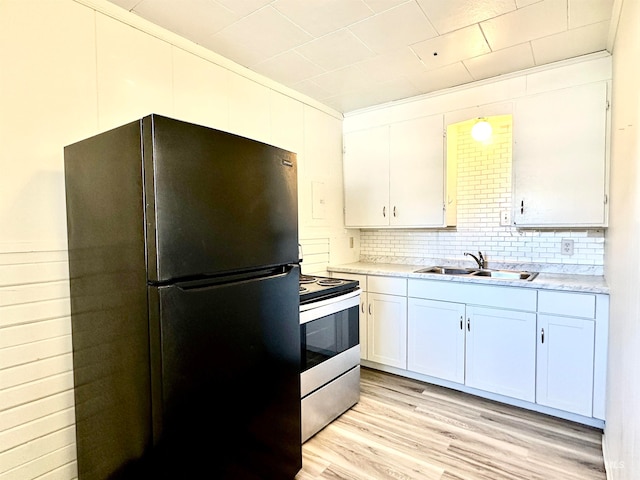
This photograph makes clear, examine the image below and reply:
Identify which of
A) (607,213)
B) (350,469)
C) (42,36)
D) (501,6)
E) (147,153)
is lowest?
(350,469)

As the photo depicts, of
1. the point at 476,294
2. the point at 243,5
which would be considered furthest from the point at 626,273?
the point at 243,5

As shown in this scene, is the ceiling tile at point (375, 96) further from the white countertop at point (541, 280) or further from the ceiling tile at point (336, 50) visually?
the white countertop at point (541, 280)

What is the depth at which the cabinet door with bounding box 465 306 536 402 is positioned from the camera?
93.0 inches

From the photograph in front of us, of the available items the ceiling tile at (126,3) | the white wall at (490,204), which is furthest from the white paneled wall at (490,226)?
the ceiling tile at (126,3)

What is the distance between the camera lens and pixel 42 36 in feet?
5.09

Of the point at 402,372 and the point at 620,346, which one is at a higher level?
the point at 620,346

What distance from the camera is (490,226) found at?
304cm

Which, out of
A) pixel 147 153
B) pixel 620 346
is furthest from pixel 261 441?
pixel 620 346

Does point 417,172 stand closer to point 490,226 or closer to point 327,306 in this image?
point 490,226

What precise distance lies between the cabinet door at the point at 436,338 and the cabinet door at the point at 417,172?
2.40ft

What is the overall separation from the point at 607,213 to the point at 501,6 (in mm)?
1458

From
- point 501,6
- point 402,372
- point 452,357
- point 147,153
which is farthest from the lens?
point 402,372

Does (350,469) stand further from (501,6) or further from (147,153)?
(501,6)

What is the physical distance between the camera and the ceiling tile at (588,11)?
1.79 m
